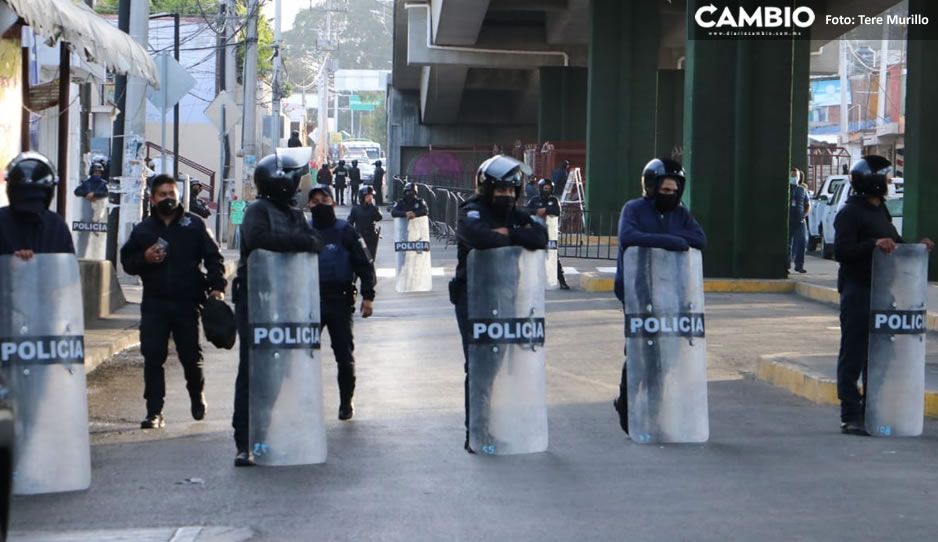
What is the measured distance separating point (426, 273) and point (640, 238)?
1496 cm

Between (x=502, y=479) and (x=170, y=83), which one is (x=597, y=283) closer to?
(x=170, y=83)

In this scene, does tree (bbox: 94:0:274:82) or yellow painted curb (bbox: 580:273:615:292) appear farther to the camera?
tree (bbox: 94:0:274:82)

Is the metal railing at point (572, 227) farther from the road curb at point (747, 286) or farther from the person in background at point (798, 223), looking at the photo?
the road curb at point (747, 286)

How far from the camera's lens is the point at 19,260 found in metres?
8.96

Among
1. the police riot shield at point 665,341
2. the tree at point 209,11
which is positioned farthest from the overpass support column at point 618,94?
the police riot shield at point 665,341

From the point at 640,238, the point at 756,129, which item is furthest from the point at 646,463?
the point at 756,129

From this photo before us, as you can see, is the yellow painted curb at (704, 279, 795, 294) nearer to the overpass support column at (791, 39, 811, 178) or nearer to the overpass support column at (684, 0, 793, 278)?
the overpass support column at (684, 0, 793, 278)

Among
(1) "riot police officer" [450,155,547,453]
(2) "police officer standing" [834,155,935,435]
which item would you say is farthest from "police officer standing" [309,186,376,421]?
(2) "police officer standing" [834,155,935,435]

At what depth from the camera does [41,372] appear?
8969mm

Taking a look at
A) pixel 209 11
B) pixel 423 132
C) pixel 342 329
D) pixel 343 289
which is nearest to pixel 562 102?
pixel 209 11

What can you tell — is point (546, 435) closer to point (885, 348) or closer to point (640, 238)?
point (640, 238)

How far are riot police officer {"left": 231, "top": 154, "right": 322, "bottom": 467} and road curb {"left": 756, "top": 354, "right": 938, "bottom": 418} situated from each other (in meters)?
4.93

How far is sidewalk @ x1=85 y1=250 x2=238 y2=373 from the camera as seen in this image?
15755mm

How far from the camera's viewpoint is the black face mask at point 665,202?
1065 centimetres
